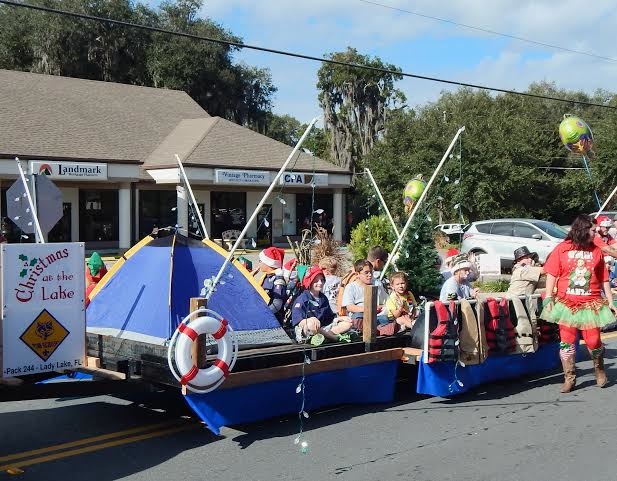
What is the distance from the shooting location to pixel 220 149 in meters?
30.9

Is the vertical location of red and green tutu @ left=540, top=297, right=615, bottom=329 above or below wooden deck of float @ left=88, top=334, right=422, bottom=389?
above

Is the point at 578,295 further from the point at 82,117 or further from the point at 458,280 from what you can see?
the point at 82,117

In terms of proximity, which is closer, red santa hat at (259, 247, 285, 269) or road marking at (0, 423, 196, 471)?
road marking at (0, 423, 196, 471)

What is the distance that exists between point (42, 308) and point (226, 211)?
2753cm

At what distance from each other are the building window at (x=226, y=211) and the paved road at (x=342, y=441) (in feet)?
82.9

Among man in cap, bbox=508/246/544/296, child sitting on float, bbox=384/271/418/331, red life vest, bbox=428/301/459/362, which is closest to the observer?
red life vest, bbox=428/301/459/362

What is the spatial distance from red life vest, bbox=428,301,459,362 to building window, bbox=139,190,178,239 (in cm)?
2453

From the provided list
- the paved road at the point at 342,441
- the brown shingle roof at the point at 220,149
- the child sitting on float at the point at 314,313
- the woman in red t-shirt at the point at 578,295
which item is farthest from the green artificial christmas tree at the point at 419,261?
the brown shingle roof at the point at 220,149

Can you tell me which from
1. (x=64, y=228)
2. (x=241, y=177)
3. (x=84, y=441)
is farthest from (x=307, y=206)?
(x=84, y=441)

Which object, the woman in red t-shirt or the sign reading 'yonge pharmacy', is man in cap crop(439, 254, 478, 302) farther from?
the sign reading 'yonge pharmacy'

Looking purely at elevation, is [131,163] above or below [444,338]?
above

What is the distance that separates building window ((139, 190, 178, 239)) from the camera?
3058 centimetres

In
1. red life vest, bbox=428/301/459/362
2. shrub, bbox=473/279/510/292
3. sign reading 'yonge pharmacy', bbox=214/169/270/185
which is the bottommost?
shrub, bbox=473/279/510/292

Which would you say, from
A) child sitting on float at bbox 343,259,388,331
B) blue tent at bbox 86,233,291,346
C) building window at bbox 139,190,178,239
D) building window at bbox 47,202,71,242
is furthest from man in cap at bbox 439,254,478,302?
building window at bbox 139,190,178,239
